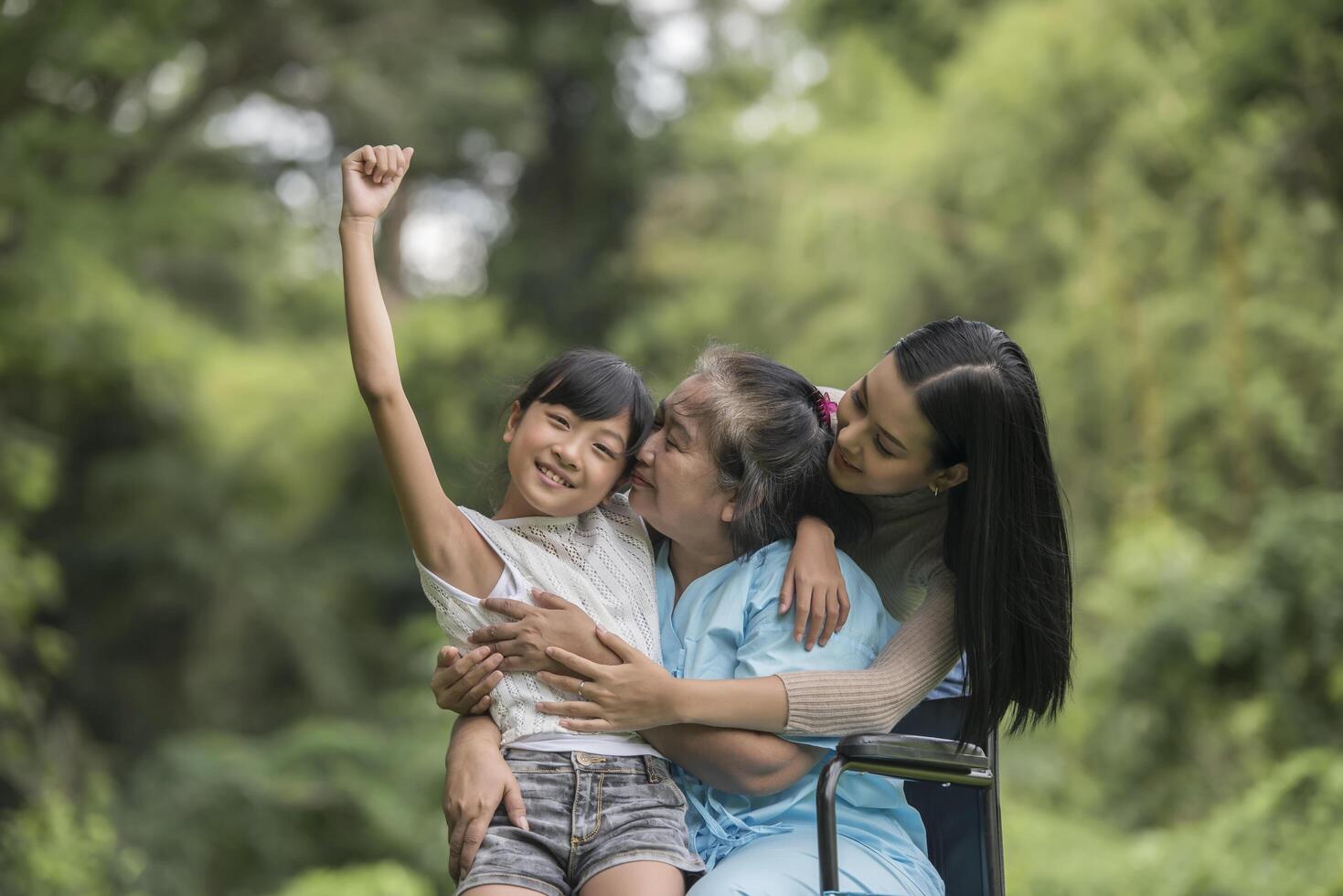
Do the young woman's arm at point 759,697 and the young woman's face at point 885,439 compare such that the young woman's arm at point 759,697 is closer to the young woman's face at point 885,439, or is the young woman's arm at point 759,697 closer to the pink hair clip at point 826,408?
the young woman's face at point 885,439

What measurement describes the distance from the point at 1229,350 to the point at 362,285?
4.66m

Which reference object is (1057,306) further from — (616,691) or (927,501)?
(616,691)

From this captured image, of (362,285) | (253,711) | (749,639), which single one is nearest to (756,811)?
(749,639)

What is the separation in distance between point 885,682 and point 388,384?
706 mm

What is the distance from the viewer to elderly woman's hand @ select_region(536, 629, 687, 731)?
164cm

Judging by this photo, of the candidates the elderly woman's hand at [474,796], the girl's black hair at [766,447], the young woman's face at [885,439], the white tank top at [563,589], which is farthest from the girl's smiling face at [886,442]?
the elderly woman's hand at [474,796]

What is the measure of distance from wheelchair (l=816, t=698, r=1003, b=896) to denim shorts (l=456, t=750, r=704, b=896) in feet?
0.64

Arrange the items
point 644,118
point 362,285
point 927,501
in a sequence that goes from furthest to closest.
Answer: point 644,118 → point 927,501 → point 362,285

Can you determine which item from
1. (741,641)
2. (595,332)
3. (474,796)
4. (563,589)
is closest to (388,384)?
(563,589)

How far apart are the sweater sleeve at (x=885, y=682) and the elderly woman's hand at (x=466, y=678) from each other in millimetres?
353

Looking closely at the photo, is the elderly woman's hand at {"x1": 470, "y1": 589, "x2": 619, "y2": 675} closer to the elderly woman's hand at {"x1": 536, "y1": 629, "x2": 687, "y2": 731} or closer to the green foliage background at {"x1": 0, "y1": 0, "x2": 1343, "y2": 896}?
the elderly woman's hand at {"x1": 536, "y1": 629, "x2": 687, "y2": 731}

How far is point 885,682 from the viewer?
5.65ft

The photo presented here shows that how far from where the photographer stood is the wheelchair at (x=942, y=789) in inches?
62.1

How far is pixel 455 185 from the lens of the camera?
7.38 meters
